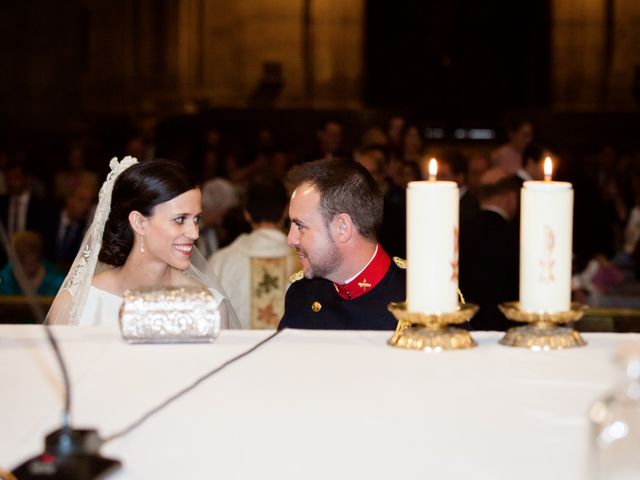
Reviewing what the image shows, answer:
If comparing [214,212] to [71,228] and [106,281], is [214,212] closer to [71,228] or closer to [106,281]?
[71,228]

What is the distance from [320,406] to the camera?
180 cm

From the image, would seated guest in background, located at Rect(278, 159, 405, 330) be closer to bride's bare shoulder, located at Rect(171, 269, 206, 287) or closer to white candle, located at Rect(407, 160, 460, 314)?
bride's bare shoulder, located at Rect(171, 269, 206, 287)

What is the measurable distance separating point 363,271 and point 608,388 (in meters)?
2.20

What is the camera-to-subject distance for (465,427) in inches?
66.2

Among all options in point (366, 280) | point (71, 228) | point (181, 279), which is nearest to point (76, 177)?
point (71, 228)

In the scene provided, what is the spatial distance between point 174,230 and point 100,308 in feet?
1.52

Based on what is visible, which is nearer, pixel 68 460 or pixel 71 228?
pixel 68 460

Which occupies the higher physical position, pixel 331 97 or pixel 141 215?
pixel 331 97

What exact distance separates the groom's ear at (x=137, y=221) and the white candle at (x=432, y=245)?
273cm

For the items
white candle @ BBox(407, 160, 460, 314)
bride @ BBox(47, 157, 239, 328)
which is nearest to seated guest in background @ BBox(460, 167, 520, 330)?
bride @ BBox(47, 157, 239, 328)

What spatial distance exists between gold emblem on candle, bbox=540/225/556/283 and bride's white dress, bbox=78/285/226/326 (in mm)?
2687

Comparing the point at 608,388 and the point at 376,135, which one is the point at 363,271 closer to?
the point at 608,388

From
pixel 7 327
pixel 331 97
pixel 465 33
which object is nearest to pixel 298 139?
pixel 331 97

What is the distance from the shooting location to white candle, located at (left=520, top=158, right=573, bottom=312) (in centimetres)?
209
